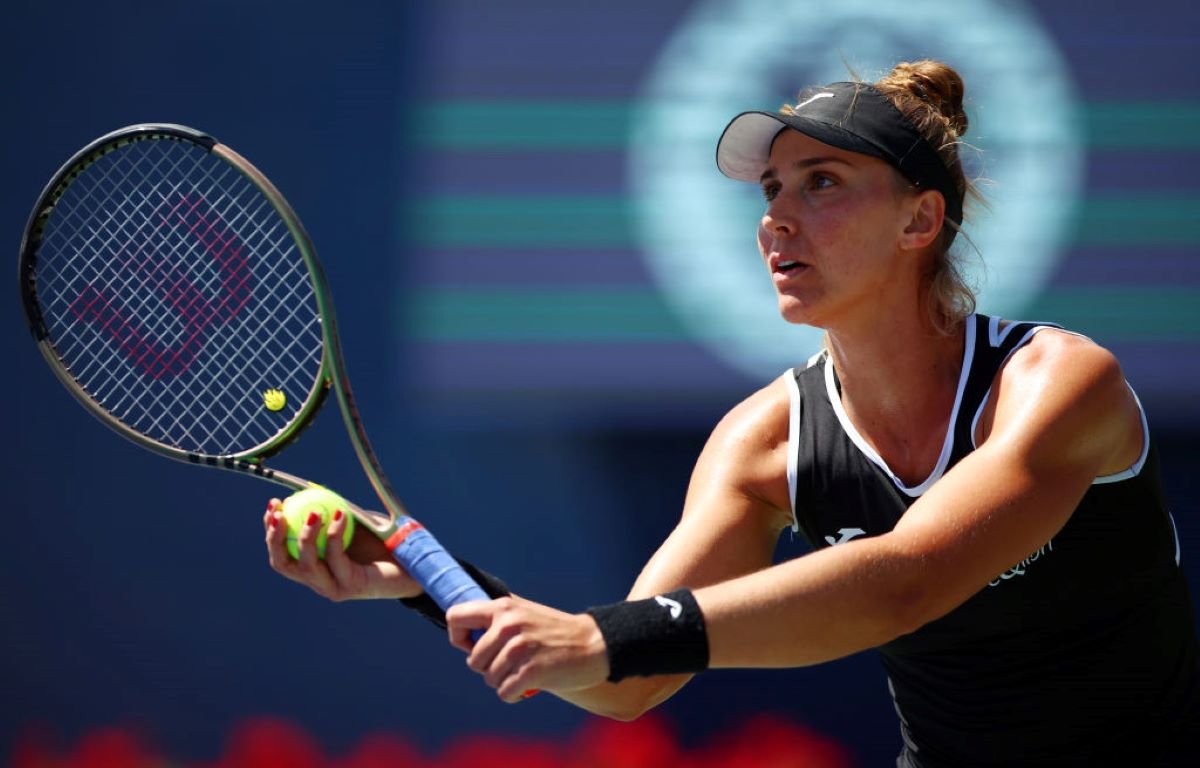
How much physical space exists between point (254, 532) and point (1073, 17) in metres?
2.33

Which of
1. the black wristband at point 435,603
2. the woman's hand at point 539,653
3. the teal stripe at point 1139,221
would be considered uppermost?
the teal stripe at point 1139,221

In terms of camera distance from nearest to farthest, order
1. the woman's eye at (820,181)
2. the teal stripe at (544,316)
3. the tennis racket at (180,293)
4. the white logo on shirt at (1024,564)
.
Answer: the white logo on shirt at (1024,564)
the woman's eye at (820,181)
the tennis racket at (180,293)
the teal stripe at (544,316)

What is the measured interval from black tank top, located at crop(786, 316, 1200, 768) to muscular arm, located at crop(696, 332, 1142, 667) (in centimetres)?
19

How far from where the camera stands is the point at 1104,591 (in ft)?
7.03

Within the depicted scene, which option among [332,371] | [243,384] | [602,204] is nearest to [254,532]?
[243,384]

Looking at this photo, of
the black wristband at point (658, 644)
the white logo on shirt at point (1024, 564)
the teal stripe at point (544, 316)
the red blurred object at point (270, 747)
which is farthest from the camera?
the red blurred object at point (270, 747)

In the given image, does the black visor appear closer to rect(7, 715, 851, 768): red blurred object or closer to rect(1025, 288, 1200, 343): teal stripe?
rect(1025, 288, 1200, 343): teal stripe

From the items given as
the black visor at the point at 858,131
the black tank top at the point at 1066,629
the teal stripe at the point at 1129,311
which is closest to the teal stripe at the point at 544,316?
the teal stripe at the point at 1129,311

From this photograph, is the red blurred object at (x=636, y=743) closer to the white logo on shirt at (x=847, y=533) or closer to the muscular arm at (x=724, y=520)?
the muscular arm at (x=724, y=520)

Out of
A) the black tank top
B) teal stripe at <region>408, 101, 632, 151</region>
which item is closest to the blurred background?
teal stripe at <region>408, 101, 632, 151</region>

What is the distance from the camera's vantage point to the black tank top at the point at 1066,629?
213cm

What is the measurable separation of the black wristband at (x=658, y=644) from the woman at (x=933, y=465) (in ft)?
0.80

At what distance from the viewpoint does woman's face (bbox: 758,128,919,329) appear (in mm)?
2197

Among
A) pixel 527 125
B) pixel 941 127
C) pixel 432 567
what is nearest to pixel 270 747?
pixel 527 125
